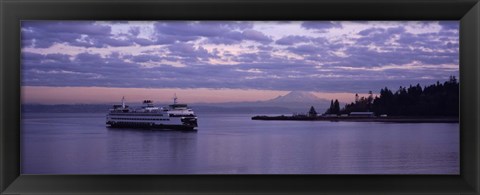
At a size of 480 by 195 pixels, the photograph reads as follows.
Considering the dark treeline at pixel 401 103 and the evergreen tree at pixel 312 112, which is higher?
the dark treeline at pixel 401 103

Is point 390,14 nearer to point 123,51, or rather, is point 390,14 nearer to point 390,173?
point 390,173

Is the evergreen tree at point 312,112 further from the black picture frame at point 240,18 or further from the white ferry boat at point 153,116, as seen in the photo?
the white ferry boat at point 153,116

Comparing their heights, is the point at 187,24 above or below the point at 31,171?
above

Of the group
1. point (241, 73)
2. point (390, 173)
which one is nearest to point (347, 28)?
point (241, 73)

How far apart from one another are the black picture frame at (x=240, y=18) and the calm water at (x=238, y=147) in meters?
0.07

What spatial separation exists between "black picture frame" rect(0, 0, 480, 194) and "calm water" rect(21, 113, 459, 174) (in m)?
0.07

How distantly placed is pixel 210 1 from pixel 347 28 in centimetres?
62

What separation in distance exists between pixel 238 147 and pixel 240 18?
1.86 feet

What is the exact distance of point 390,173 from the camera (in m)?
1.88

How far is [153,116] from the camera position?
2150 mm

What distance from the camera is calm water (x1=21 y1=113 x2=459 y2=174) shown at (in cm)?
197

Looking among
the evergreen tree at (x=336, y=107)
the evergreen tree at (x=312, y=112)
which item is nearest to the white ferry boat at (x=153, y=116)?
the evergreen tree at (x=312, y=112)

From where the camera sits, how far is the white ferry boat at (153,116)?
211 cm

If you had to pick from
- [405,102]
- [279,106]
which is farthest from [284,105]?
[405,102]
